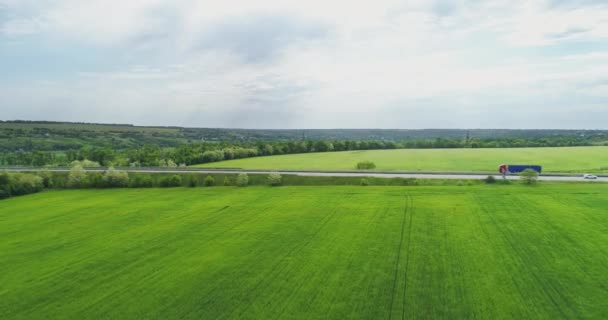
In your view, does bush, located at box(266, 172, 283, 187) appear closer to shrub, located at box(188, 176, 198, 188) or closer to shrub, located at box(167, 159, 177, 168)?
shrub, located at box(188, 176, 198, 188)

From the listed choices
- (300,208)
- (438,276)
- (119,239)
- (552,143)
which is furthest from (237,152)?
(552,143)

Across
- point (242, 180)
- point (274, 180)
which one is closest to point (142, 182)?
point (242, 180)

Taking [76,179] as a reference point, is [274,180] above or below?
above

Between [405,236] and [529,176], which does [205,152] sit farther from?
[405,236]

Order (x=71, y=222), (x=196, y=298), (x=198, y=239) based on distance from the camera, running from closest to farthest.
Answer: (x=196, y=298), (x=198, y=239), (x=71, y=222)

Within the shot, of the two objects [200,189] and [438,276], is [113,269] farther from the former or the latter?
[200,189]
